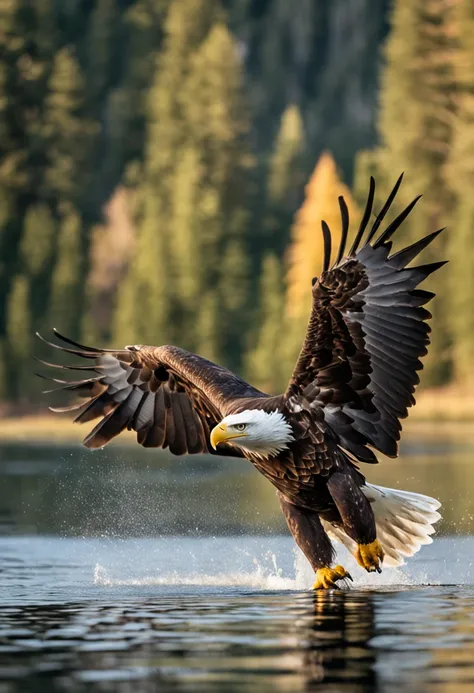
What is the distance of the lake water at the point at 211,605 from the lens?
7840mm

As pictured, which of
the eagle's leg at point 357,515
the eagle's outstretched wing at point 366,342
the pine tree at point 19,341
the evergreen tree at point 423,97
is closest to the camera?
the eagle's outstretched wing at point 366,342

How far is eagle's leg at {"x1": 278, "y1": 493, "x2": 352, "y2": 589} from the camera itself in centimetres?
1173

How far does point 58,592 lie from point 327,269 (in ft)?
9.09

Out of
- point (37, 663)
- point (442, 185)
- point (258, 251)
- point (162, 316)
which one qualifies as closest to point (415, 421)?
point (162, 316)

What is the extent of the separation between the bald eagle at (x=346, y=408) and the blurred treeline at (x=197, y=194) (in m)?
38.9

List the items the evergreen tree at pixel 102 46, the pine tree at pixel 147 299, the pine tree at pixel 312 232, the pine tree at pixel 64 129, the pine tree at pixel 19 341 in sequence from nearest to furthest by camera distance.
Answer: the pine tree at pixel 19 341 → the pine tree at pixel 147 299 → the pine tree at pixel 312 232 → the pine tree at pixel 64 129 → the evergreen tree at pixel 102 46

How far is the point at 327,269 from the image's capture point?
11.0 metres

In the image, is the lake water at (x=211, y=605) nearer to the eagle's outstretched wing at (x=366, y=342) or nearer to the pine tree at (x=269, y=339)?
the eagle's outstretched wing at (x=366, y=342)

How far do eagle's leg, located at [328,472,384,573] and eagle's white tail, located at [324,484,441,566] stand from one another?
1.77 feet

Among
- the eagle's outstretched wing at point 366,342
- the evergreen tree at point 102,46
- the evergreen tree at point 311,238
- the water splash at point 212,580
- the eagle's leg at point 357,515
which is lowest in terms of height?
the water splash at point 212,580

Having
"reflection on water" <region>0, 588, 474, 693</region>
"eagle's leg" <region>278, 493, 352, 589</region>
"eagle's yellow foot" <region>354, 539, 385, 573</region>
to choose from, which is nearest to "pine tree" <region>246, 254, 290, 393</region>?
"eagle's leg" <region>278, 493, 352, 589</region>

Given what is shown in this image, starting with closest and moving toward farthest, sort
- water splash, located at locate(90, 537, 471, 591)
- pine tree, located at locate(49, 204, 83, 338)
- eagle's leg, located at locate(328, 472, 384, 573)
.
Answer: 1. eagle's leg, located at locate(328, 472, 384, 573)
2. water splash, located at locate(90, 537, 471, 591)
3. pine tree, located at locate(49, 204, 83, 338)

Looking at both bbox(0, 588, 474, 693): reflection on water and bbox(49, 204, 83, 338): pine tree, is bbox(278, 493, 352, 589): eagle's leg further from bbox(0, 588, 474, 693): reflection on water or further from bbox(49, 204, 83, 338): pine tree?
bbox(49, 204, 83, 338): pine tree

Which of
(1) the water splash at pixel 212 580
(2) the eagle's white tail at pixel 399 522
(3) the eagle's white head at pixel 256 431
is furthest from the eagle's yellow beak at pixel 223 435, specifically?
(2) the eagle's white tail at pixel 399 522
